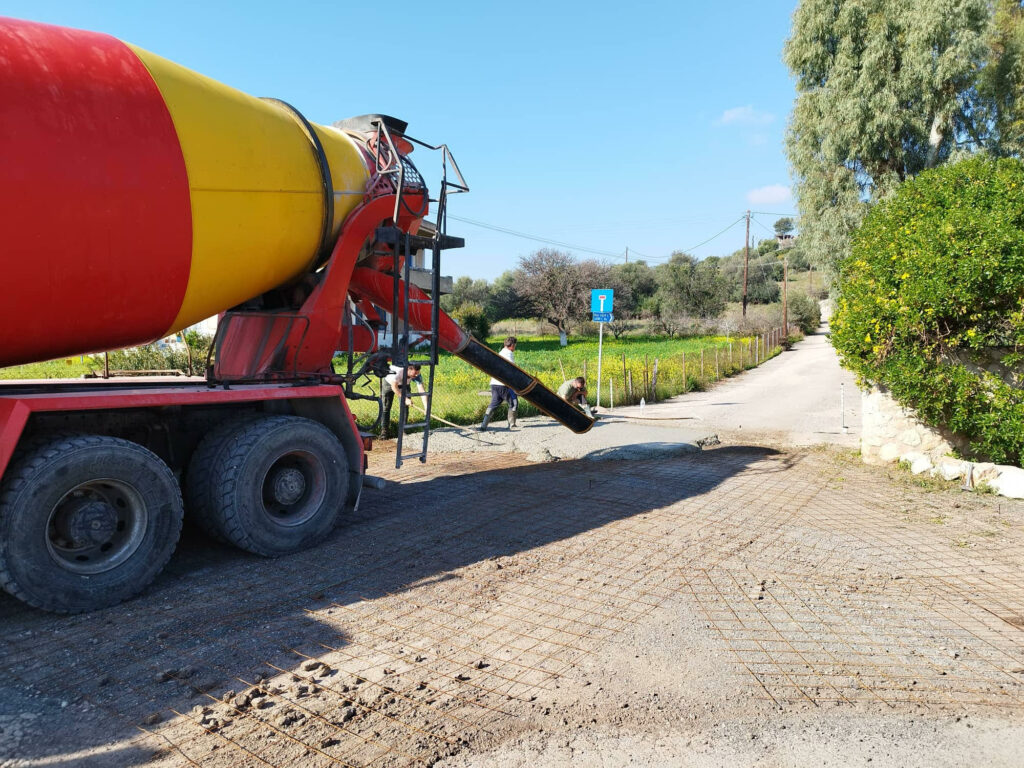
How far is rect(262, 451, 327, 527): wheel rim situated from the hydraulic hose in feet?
5.36

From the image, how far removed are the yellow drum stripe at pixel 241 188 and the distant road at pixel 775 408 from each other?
9032 mm

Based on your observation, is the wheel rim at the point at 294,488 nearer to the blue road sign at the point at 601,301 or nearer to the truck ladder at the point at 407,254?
the truck ladder at the point at 407,254

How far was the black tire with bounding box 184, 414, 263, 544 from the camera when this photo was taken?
5391 mm

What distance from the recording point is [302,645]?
413 centimetres

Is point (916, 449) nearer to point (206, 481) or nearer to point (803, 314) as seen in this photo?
point (206, 481)

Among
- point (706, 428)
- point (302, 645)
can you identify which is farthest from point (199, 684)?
point (706, 428)

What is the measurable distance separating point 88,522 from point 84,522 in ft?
0.07

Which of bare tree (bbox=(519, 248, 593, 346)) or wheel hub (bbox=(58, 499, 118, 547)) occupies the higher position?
bare tree (bbox=(519, 248, 593, 346))

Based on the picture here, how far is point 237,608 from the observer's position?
4633 mm

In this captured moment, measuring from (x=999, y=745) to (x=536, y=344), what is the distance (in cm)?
4174

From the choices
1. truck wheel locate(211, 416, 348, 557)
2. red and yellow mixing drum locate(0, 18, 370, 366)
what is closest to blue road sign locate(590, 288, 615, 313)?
truck wheel locate(211, 416, 348, 557)

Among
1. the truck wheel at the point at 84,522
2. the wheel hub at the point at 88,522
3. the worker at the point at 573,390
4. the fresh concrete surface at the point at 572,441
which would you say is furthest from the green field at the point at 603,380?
the wheel hub at the point at 88,522

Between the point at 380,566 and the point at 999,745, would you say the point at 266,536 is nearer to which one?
the point at 380,566

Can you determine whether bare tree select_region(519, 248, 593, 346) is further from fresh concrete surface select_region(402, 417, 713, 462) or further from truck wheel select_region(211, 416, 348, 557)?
truck wheel select_region(211, 416, 348, 557)
